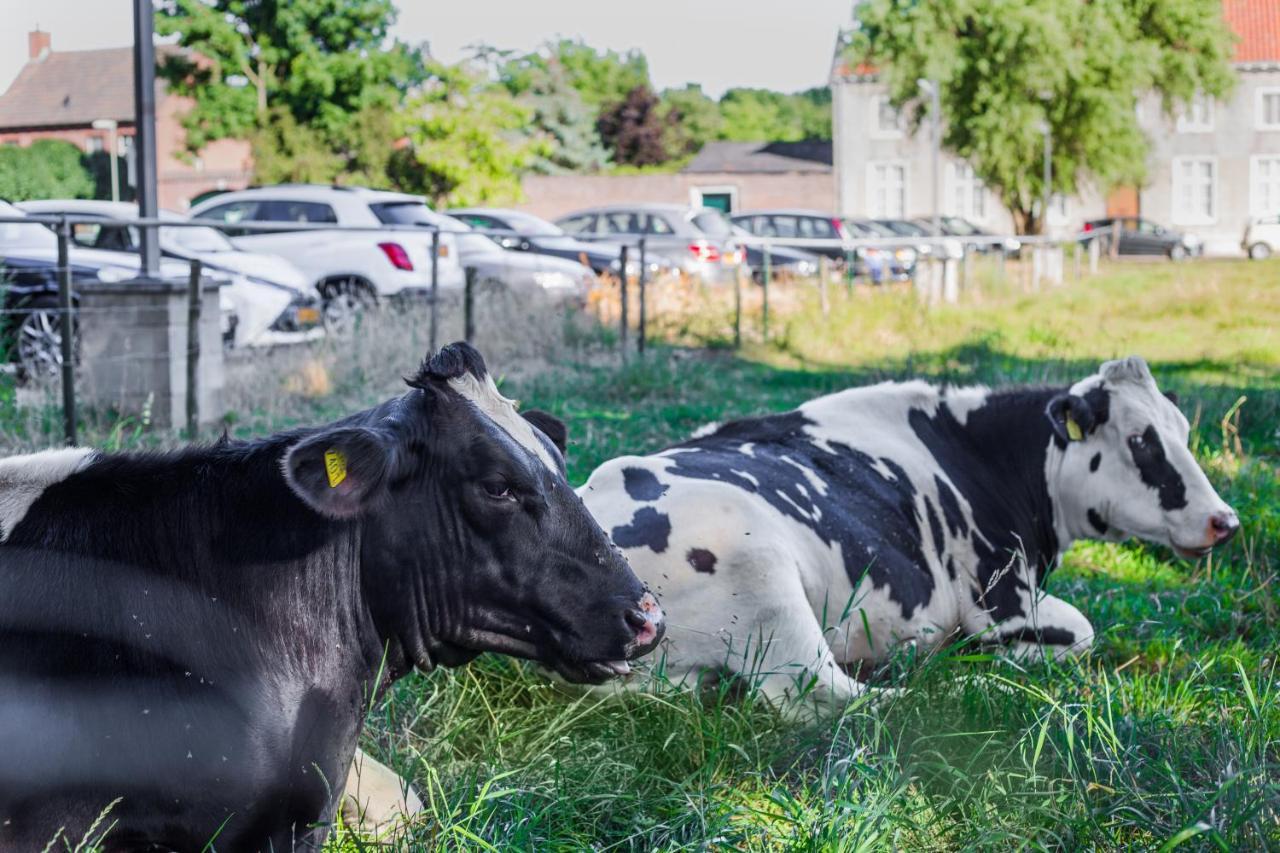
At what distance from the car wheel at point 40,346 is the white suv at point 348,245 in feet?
10.5

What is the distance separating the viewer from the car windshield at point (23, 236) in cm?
1101

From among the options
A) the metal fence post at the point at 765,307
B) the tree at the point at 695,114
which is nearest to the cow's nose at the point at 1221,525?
the metal fence post at the point at 765,307

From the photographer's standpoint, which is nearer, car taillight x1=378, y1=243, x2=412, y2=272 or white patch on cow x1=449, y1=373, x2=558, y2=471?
white patch on cow x1=449, y1=373, x2=558, y2=471

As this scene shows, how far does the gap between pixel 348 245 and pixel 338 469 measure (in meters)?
12.6

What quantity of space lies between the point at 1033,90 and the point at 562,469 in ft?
117

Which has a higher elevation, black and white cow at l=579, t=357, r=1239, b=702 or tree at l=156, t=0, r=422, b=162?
tree at l=156, t=0, r=422, b=162

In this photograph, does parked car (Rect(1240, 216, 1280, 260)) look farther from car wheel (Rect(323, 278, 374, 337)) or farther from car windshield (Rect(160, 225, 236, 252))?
car windshield (Rect(160, 225, 236, 252))

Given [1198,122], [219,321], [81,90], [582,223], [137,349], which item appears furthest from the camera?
[1198,122]

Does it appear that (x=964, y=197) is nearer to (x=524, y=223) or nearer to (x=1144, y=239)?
(x=1144, y=239)

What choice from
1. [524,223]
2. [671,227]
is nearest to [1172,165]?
[671,227]

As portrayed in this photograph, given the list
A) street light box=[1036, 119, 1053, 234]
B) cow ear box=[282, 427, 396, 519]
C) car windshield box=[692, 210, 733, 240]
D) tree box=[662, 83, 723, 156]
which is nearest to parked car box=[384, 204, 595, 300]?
car windshield box=[692, 210, 733, 240]

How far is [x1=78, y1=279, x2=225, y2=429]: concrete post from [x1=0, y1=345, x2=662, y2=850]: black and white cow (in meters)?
6.27

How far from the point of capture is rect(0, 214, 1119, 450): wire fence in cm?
868

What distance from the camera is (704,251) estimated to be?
2162 cm
